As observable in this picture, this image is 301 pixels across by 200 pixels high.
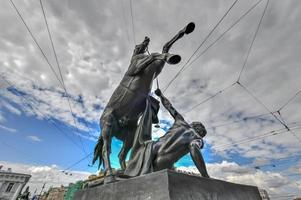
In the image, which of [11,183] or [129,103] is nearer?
[129,103]

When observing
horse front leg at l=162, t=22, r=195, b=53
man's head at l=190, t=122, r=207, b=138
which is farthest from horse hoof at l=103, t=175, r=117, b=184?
horse front leg at l=162, t=22, r=195, b=53

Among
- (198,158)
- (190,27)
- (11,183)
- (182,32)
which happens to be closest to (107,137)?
(198,158)

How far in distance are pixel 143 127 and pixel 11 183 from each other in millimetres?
53389

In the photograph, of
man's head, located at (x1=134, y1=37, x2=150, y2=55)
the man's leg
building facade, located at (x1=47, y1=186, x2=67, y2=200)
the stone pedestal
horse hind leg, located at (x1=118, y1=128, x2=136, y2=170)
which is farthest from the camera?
building facade, located at (x1=47, y1=186, x2=67, y2=200)

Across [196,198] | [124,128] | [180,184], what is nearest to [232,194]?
[196,198]

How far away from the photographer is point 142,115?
405 centimetres

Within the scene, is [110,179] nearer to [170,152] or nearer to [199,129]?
[170,152]

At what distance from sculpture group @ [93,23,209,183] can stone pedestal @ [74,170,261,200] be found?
39 centimetres

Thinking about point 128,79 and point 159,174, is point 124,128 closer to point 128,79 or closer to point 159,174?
point 128,79

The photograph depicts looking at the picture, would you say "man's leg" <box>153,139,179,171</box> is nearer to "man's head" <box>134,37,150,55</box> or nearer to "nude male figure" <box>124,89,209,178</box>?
"nude male figure" <box>124,89,209,178</box>

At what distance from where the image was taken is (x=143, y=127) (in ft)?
12.5

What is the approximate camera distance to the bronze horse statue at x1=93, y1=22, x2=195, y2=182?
383cm

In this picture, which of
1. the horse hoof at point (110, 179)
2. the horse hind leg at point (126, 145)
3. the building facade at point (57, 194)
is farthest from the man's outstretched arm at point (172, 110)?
the building facade at point (57, 194)

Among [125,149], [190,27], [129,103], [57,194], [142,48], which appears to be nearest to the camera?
[190,27]
